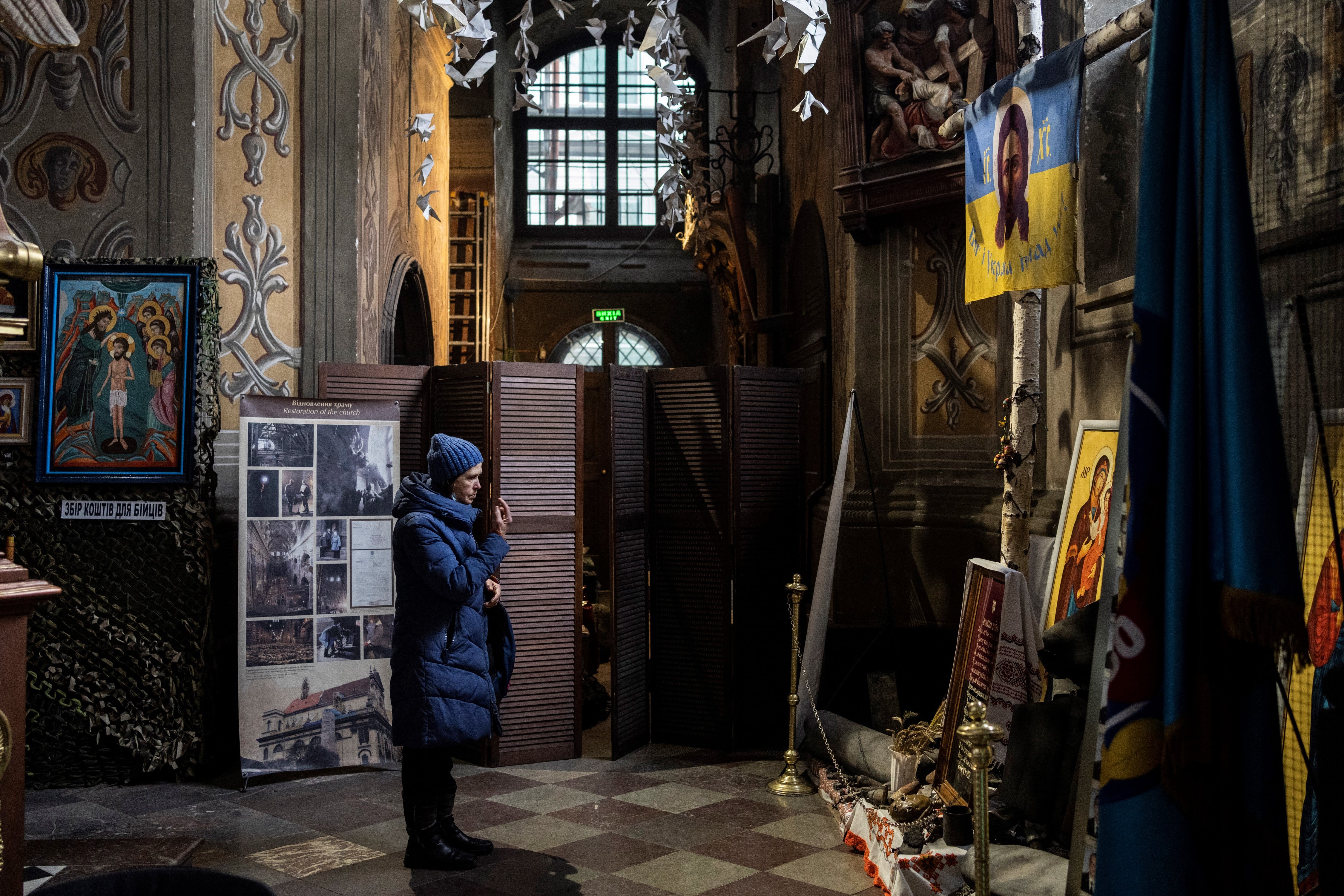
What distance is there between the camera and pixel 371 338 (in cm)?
663

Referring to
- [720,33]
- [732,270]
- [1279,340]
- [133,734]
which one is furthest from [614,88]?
[1279,340]

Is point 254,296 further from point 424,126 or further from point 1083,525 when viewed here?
point 1083,525

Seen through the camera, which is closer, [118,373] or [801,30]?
[801,30]

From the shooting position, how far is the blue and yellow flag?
3.56 meters

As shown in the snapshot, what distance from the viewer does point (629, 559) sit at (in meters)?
5.71

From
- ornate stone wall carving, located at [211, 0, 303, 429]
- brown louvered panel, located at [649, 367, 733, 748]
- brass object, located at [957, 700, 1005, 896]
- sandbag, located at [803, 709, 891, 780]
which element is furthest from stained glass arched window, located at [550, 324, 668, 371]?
brass object, located at [957, 700, 1005, 896]

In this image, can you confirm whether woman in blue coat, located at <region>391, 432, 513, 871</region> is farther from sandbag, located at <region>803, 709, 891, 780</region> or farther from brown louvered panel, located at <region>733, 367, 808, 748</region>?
brown louvered panel, located at <region>733, 367, 808, 748</region>

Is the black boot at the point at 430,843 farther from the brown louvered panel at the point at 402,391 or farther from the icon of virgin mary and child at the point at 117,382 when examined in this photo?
the icon of virgin mary and child at the point at 117,382

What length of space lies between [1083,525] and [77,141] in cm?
500

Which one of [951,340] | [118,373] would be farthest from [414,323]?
[951,340]

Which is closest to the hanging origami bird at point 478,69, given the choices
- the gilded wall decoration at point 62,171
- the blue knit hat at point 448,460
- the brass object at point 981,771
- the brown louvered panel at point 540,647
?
the blue knit hat at point 448,460

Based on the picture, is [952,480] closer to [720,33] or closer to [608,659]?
[608,659]

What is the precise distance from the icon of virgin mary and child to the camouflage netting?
14 cm

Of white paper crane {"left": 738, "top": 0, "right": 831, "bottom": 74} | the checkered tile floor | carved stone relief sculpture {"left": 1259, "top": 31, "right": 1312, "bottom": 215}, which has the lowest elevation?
the checkered tile floor
